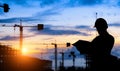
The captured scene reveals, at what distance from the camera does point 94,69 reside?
4.43 metres

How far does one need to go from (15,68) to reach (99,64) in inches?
2172

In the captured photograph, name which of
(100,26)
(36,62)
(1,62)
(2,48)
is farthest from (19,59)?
(100,26)

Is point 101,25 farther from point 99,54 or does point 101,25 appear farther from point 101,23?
point 99,54

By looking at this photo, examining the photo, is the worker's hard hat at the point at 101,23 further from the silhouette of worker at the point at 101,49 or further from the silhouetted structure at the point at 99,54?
the silhouetted structure at the point at 99,54

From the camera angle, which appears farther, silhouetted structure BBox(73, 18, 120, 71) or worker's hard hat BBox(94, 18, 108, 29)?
worker's hard hat BBox(94, 18, 108, 29)

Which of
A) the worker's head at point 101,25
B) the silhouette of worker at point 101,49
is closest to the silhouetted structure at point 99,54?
the silhouette of worker at point 101,49

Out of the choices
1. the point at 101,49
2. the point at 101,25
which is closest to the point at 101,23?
the point at 101,25

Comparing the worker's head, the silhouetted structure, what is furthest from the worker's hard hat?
the silhouetted structure

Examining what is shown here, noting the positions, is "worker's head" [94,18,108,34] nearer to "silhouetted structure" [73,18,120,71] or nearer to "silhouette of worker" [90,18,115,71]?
"silhouette of worker" [90,18,115,71]

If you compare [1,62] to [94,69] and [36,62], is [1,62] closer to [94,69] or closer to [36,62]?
[36,62]

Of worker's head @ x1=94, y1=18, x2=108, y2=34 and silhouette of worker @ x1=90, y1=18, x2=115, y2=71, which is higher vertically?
worker's head @ x1=94, y1=18, x2=108, y2=34

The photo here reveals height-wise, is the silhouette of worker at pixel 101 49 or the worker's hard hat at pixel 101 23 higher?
the worker's hard hat at pixel 101 23

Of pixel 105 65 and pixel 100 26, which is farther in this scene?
pixel 100 26

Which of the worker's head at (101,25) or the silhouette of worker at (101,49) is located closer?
the silhouette of worker at (101,49)
